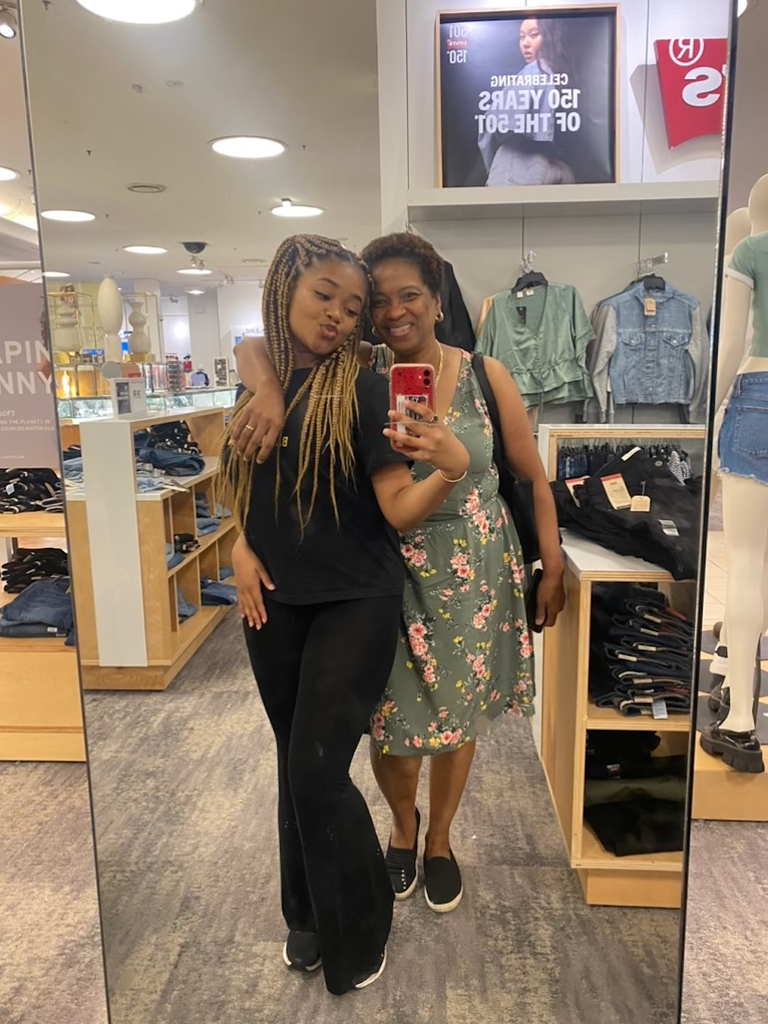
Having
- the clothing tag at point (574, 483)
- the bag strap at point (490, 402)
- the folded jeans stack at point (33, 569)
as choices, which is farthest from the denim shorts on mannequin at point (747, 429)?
the folded jeans stack at point (33, 569)

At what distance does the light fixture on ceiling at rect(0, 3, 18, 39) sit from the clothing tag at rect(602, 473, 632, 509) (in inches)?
50.0

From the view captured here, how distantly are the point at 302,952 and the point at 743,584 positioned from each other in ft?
4.45

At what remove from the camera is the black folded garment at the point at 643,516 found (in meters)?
1.29

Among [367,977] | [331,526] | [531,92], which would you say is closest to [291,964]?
[367,977]

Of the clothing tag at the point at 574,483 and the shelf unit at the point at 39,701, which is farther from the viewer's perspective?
the shelf unit at the point at 39,701

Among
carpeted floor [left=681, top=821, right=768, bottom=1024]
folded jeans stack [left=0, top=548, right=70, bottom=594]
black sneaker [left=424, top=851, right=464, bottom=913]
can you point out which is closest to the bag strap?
black sneaker [left=424, top=851, right=464, bottom=913]

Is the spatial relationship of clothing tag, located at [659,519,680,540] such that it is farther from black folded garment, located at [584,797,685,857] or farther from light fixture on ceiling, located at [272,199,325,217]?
light fixture on ceiling, located at [272,199,325,217]

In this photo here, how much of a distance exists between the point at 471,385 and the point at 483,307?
0.40ft

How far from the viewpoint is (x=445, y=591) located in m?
1.28

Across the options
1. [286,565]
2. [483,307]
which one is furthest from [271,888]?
[483,307]

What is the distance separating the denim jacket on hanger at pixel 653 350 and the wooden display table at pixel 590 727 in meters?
0.33

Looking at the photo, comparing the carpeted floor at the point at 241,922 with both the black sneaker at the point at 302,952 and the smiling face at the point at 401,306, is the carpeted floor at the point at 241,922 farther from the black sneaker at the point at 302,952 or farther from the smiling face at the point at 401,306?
the smiling face at the point at 401,306

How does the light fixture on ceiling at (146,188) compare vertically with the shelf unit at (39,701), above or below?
above

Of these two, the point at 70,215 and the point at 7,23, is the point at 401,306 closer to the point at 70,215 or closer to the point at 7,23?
the point at 70,215
